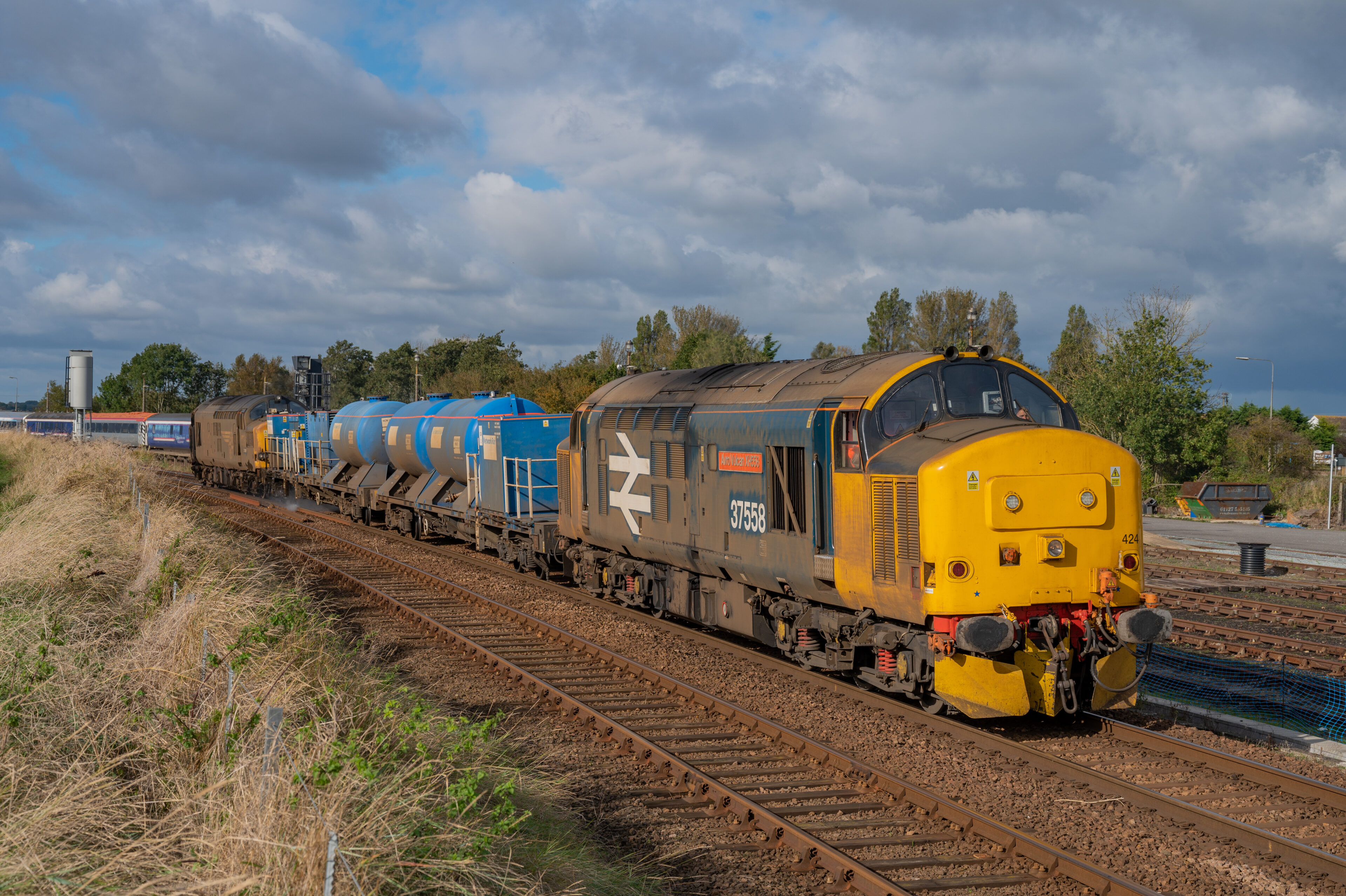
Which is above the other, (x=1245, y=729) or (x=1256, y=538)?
(x=1245, y=729)

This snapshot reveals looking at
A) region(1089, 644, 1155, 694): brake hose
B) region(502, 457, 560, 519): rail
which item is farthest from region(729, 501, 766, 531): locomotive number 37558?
region(502, 457, 560, 519): rail

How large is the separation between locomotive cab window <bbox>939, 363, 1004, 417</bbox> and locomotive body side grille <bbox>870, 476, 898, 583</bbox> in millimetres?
1151

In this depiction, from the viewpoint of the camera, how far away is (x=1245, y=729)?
9.52m

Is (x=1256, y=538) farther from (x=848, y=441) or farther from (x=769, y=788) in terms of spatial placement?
(x=769, y=788)

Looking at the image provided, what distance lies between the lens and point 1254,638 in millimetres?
14430

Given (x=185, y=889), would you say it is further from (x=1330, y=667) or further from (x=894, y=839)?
(x=1330, y=667)

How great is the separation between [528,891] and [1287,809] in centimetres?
597

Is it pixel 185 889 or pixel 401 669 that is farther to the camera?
pixel 401 669

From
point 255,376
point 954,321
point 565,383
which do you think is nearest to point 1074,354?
point 954,321

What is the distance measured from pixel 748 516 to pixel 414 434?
16489 millimetres

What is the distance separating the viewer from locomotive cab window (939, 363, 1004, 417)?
9875mm

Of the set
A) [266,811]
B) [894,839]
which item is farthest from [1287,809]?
[266,811]

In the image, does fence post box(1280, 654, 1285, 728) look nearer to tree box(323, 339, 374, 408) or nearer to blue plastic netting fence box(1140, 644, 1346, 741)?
blue plastic netting fence box(1140, 644, 1346, 741)

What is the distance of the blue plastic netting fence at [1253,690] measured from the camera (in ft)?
35.0
